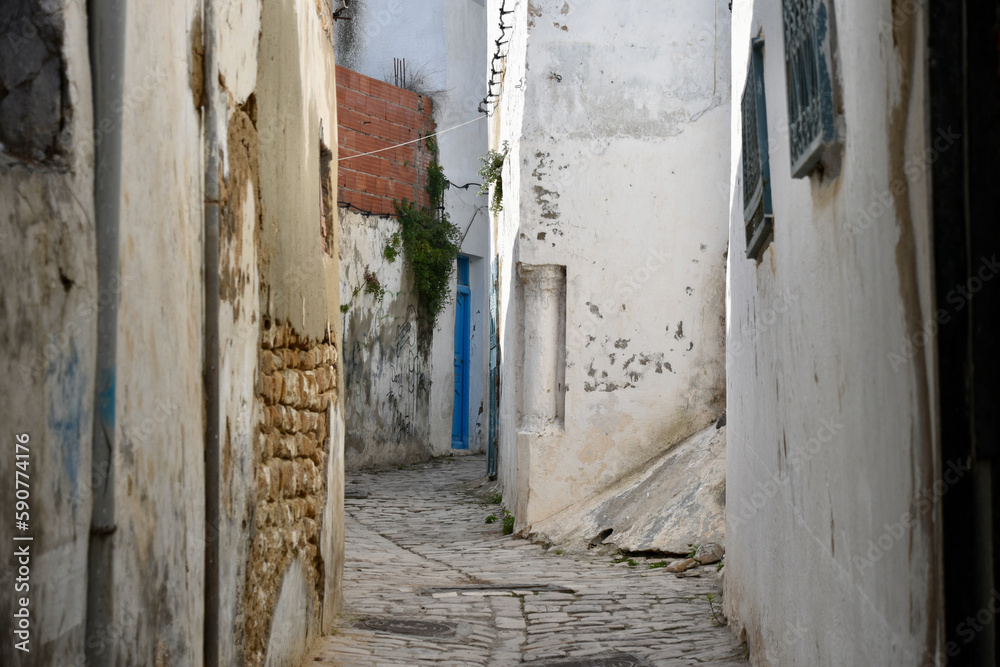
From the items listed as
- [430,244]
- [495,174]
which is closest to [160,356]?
[495,174]

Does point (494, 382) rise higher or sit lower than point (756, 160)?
lower

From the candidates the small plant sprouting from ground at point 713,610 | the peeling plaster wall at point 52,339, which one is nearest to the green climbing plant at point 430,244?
the small plant sprouting from ground at point 713,610

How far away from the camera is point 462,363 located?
16641 millimetres

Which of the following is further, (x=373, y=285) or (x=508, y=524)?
(x=373, y=285)

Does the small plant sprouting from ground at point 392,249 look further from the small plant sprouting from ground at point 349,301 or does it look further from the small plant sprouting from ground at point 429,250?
the small plant sprouting from ground at point 349,301

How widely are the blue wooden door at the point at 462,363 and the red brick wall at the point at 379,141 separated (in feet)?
5.37

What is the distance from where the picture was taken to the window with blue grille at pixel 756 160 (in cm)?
362

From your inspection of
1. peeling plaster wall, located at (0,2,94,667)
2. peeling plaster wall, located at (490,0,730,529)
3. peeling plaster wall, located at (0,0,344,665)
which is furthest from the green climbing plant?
peeling plaster wall, located at (0,2,94,667)

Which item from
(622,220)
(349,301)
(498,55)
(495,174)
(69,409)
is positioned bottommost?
(69,409)

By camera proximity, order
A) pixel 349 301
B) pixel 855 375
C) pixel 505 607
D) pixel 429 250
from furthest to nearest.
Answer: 1. pixel 429 250
2. pixel 349 301
3. pixel 505 607
4. pixel 855 375

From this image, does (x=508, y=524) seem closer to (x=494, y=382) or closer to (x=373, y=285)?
(x=494, y=382)

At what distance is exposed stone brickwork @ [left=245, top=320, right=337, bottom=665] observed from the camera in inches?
148

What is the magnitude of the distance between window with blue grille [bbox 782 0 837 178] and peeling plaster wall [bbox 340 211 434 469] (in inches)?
438

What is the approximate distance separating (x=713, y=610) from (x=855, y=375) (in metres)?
3.72
